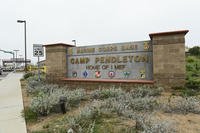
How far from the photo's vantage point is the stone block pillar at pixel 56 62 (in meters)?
13.5

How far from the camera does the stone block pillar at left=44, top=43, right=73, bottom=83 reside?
13539 millimetres

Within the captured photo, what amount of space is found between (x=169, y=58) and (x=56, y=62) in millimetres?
6609

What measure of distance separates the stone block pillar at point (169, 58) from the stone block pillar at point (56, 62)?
18.1 ft

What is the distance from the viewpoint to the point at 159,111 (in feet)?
22.3

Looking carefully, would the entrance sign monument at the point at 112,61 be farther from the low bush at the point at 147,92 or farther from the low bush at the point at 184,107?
the low bush at the point at 184,107

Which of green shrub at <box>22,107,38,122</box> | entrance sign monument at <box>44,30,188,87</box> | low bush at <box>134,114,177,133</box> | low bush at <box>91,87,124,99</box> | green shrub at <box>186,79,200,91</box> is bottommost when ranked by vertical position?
green shrub at <box>22,107,38,122</box>

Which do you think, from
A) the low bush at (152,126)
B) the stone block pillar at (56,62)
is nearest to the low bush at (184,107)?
the low bush at (152,126)

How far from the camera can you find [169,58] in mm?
9664

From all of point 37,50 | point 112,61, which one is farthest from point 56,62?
point 112,61

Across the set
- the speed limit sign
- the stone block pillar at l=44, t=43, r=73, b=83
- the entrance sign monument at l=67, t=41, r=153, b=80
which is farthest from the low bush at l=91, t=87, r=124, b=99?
the speed limit sign

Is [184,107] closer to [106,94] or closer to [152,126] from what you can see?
[152,126]

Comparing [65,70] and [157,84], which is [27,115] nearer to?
[157,84]

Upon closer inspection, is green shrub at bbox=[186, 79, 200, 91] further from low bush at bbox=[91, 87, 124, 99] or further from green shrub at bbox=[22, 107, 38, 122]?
green shrub at bbox=[22, 107, 38, 122]

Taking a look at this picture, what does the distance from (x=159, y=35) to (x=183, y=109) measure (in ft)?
12.9
